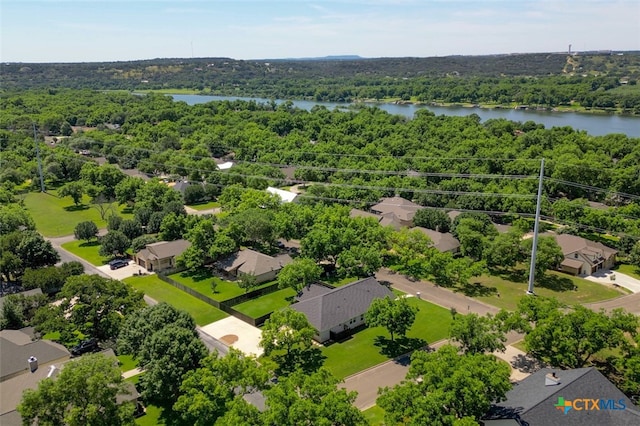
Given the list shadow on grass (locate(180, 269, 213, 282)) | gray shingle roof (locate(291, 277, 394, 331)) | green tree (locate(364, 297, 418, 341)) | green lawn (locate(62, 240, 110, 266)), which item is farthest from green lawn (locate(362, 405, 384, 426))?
green lawn (locate(62, 240, 110, 266))

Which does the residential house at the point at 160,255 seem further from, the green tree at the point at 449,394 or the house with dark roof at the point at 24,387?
the green tree at the point at 449,394

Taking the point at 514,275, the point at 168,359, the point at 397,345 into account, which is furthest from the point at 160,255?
the point at 514,275

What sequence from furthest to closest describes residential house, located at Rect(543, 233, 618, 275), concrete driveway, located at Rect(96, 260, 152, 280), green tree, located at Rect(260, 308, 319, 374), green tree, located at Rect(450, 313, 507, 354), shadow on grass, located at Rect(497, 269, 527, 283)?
1. concrete driveway, located at Rect(96, 260, 152, 280)
2. residential house, located at Rect(543, 233, 618, 275)
3. shadow on grass, located at Rect(497, 269, 527, 283)
4. green tree, located at Rect(260, 308, 319, 374)
5. green tree, located at Rect(450, 313, 507, 354)

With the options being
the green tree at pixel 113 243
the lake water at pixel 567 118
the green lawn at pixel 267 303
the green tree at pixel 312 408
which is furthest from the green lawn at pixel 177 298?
the lake water at pixel 567 118

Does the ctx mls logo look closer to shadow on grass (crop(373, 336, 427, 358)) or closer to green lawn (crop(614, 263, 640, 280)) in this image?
shadow on grass (crop(373, 336, 427, 358))

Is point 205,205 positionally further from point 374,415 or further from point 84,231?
point 374,415

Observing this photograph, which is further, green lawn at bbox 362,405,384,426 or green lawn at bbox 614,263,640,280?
green lawn at bbox 614,263,640,280

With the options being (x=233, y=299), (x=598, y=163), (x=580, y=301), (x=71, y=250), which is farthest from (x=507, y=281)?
(x=71, y=250)
